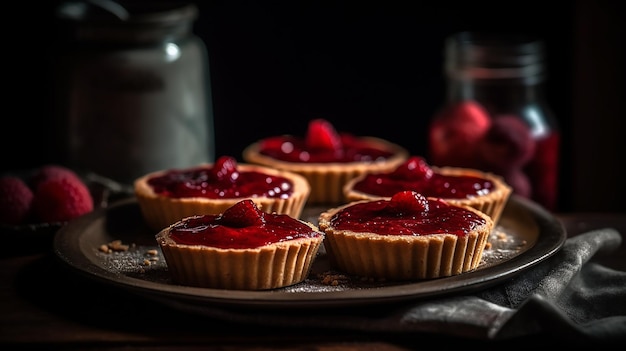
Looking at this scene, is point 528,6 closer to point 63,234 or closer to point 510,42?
point 510,42

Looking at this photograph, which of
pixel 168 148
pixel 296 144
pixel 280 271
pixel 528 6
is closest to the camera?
pixel 280 271

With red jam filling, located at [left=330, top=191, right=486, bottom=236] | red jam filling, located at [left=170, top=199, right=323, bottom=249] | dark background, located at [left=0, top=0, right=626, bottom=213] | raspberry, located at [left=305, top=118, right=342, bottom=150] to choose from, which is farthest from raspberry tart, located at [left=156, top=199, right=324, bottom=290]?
dark background, located at [left=0, top=0, right=626, bottom=213]

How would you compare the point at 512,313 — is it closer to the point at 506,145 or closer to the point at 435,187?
the point at 435,187

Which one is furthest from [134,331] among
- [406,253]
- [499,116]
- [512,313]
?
[499,116]

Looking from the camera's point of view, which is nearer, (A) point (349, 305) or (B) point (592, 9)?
(A) point (349, 305)

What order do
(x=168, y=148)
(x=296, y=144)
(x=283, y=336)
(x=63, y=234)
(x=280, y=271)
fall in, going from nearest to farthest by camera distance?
(x=283, y=336) < (x=280, y=271) < (x=63, y=234) < (x=168, y=148) < (x=296, y=144)

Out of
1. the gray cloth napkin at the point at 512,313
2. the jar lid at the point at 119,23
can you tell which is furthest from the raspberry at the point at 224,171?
the gray cloth napkin at the point at 512,313

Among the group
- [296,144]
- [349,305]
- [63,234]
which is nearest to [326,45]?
[296,144]

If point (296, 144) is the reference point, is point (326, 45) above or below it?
above

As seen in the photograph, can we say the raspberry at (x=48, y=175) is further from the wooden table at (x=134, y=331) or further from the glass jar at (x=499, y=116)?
the glass jar at (x=499, y=116)
